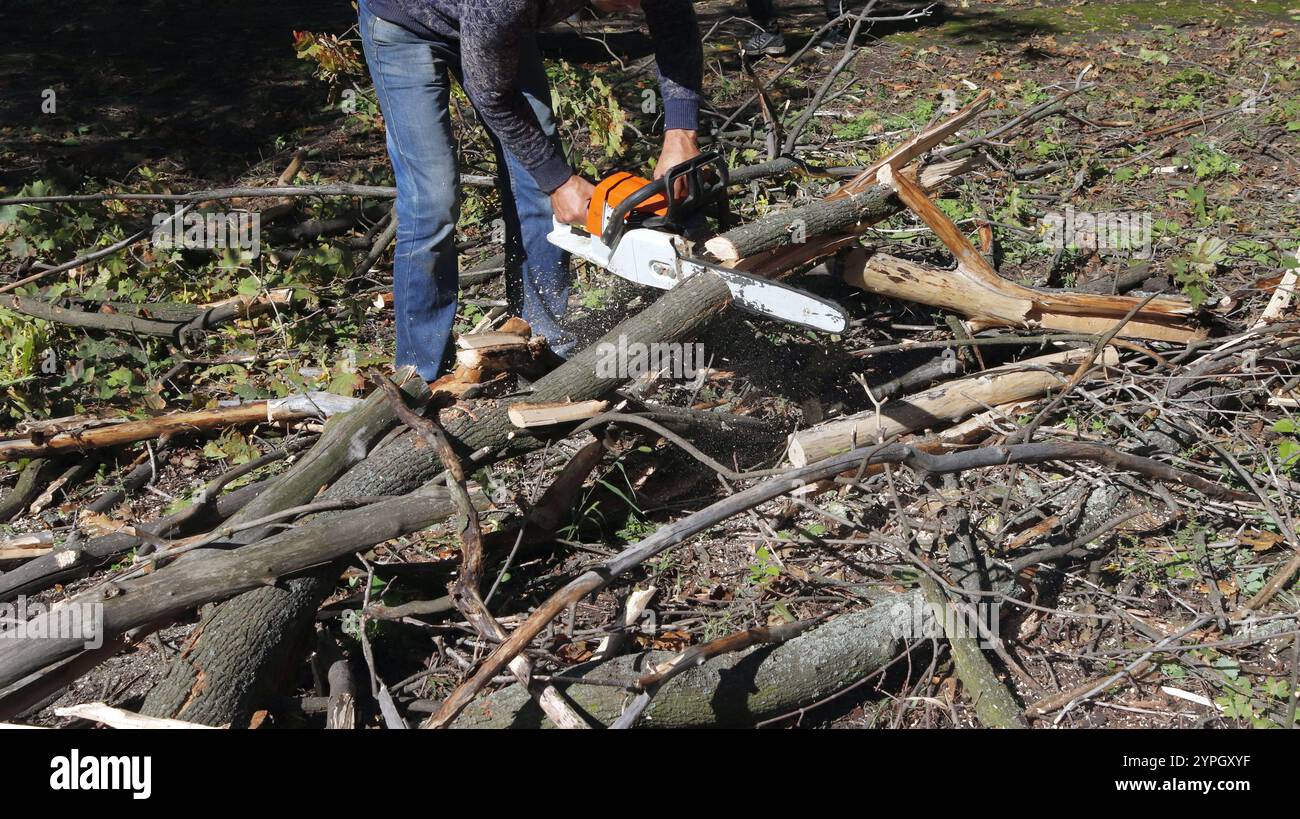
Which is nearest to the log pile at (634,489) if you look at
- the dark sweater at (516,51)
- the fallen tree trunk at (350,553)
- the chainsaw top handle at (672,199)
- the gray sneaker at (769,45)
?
the fallen tree trunk at (350,553)

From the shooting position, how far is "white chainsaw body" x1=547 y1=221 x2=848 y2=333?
2848 mm

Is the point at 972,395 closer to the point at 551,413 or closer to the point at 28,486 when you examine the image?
the point at 551,413

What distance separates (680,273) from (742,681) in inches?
52.2


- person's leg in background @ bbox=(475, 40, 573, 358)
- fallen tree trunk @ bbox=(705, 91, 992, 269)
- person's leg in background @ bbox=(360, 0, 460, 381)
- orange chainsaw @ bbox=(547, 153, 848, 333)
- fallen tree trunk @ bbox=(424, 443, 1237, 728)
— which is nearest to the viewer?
fallen tree trunk @ bbox=(424, 443, 1237, 728)

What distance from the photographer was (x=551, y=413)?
9.71ft

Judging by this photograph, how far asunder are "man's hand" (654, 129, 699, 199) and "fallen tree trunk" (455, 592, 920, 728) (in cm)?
158

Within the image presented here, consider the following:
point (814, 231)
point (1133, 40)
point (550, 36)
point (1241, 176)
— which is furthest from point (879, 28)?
point (814, 231)

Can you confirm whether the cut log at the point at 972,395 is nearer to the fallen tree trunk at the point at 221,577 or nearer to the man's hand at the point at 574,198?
the man's hand at the point at 574,198

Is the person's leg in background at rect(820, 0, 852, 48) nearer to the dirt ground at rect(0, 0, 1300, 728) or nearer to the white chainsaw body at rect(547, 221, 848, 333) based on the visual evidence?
the dirt ground at rect(0, 0, 1300, 728)

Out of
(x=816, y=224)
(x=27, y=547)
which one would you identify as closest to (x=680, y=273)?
(x=816, y=224)

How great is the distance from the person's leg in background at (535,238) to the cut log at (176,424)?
85cm

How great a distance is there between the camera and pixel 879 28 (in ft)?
23.9

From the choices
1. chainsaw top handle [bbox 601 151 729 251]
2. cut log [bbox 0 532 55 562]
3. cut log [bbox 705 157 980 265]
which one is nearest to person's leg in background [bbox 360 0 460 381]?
chainsaw top handle [bbox 601 151 729 251]

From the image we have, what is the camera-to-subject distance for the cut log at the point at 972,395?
3363 millimetres
